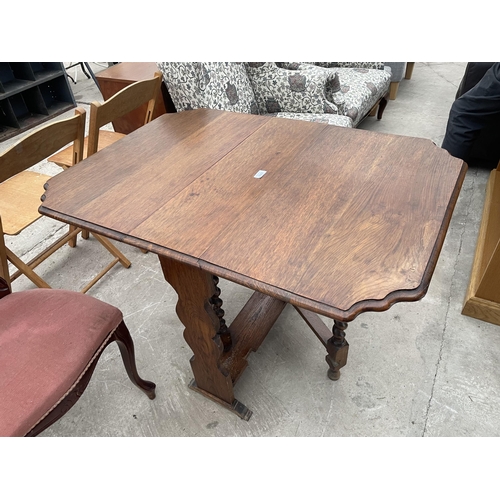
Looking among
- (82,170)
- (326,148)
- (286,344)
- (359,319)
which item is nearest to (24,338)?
(82,170)

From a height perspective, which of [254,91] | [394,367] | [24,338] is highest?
[254,91]

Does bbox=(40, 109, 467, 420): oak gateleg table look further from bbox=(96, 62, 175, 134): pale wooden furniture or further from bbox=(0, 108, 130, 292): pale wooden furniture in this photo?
bbox=(96, 62, 175, 134): pale wooden furniture

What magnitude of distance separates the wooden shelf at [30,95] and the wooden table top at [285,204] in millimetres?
2935

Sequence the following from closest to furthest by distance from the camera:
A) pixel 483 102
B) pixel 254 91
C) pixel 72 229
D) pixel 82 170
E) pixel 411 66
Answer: pixel 82 170 < pixel 72 229 < pixel 483 102 < pixel 254 91 < pixel 411 66

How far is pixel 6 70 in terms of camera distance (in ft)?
11.8

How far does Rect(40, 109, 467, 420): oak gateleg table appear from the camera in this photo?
2.71ft

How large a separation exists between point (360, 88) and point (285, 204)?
2.11m

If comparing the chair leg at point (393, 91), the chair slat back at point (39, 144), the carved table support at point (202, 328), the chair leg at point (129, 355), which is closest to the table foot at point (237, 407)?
the carved table support at point (202, 328)

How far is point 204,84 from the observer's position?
6.72ft

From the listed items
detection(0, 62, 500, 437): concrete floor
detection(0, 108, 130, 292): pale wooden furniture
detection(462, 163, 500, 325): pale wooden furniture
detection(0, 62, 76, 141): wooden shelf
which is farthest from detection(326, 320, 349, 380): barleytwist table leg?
detection(0, 62, 76, 141): wooden shelf

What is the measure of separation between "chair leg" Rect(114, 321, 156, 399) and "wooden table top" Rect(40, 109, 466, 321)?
0.41m

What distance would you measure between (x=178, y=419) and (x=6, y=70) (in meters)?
3.94

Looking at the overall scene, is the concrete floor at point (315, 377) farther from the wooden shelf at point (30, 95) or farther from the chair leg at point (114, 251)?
the wooden shelf at point (30, 95)

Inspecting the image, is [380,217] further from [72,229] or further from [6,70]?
[6,70]
